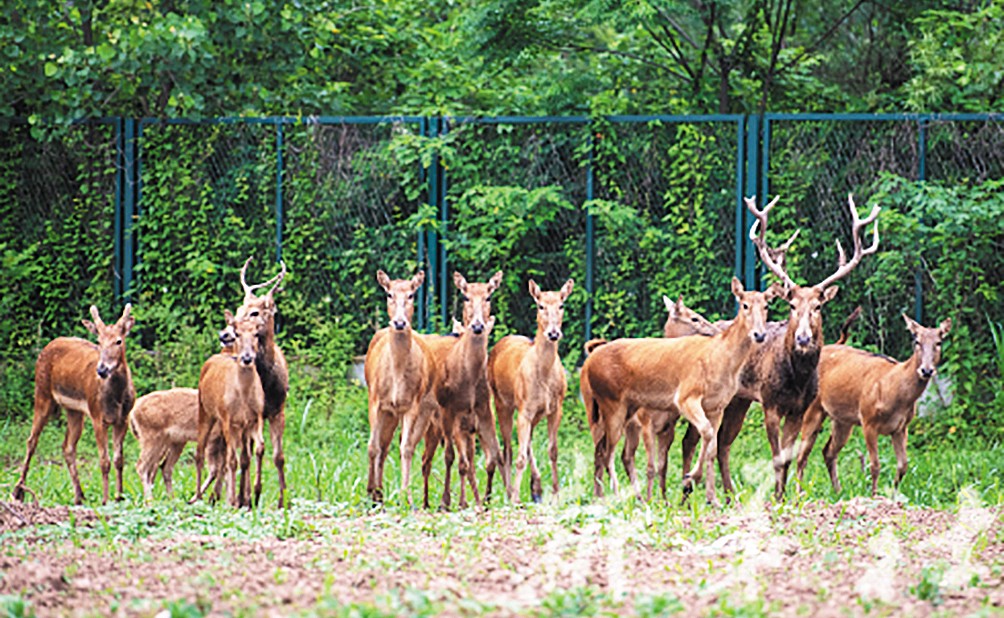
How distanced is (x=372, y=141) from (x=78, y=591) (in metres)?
9.96

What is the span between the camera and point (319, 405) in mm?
15242

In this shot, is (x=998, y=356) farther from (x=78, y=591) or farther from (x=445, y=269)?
(x=78, y=591)

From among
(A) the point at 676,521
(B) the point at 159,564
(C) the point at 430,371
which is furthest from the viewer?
(C) the point at 430,371

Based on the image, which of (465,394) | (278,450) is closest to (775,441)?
(465,394)

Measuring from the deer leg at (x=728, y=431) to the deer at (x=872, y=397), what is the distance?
53 centimetres

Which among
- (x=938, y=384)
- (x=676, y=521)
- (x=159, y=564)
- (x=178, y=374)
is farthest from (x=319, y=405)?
(x=159, y=564)

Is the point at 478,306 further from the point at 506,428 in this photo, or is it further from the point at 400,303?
the point at 506,428

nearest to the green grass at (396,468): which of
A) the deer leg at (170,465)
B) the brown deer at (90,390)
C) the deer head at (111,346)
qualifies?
the deer leg at (170,465)

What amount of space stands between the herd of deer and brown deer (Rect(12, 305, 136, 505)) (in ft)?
0.06

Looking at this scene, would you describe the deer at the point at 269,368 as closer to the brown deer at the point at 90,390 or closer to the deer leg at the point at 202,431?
the deer leg at the point at 202,431

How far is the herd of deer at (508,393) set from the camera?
1091 cm

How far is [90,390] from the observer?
39.0 feet

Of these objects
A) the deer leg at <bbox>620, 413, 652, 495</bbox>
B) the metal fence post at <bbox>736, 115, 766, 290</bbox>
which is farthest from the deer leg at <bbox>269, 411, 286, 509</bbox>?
the metal fence post at <bbox>736, 115, 766, 290</bbox>

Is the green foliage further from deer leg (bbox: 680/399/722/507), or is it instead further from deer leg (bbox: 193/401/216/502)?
deer leg (bbox: 193/401/216/502)
